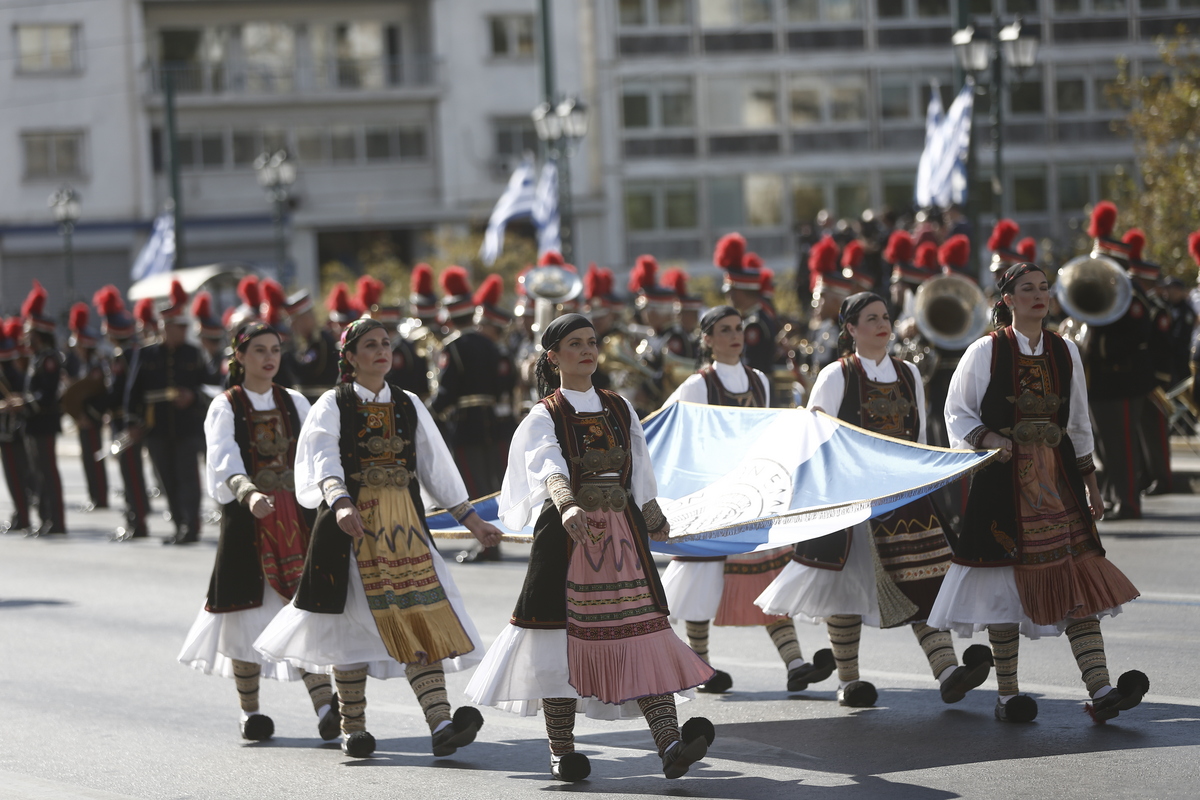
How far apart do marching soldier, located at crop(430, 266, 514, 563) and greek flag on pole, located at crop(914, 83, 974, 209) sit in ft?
30.1

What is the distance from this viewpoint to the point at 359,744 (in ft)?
23.4

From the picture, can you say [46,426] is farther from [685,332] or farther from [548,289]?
[685,332]

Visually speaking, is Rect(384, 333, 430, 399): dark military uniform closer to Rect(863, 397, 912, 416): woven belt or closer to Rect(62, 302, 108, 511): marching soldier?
Rect(62, 302, 108, 511): marching soldier

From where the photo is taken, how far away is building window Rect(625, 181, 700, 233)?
47750mm

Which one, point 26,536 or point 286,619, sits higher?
point 286,619

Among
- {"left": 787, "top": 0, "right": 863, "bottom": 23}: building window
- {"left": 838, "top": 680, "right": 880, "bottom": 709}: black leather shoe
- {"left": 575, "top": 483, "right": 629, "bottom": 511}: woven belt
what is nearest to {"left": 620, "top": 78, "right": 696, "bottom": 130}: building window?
{"left": 787, "top": 0, "right": 863, "bottom": 23}: building window

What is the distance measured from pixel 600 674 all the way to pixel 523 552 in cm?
876

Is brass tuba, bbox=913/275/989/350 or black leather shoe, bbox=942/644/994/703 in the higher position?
brass tuba, bbox=913/275/989/350

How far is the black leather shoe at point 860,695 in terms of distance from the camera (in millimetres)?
7566

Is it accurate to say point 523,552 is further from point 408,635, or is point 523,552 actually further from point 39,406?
point 408,635

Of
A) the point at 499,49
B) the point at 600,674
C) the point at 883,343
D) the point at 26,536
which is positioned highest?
the point at 499,49

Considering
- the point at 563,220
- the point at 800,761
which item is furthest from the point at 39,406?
the point at 800,761

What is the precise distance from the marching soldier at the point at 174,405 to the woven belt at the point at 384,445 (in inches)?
358

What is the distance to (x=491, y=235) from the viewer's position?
27.5 metres
